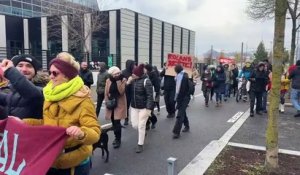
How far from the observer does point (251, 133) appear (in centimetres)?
822

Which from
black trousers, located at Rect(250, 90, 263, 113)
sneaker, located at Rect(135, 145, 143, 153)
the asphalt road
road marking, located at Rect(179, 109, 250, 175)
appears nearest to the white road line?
road marking, located at Rect(179, 109, 250, 175)

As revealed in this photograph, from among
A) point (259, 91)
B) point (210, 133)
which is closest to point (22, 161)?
point (210, 133)

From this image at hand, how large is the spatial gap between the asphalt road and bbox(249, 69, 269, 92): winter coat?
4.78 feet

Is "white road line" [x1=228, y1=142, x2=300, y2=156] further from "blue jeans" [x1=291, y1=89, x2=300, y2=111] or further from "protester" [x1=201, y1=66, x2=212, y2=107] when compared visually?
"protester" [x1=201, y1=66, x2=212, y2=107]

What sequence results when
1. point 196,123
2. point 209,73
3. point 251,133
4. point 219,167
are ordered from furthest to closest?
point 209,73
point 196,123
point 251,133
point 219,167

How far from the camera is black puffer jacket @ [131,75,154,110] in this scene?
6574 millimetres

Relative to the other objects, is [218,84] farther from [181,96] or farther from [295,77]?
[181,96]

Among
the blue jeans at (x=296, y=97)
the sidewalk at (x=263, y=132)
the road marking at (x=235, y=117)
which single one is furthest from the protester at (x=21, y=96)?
the blue jeans at (x=296, y=97)

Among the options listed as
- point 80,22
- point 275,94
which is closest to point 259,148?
point 275,94

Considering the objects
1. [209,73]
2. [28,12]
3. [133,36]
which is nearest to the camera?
[209,73]

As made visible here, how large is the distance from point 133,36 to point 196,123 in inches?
1145

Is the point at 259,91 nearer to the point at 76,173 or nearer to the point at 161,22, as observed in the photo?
the point at 76,173

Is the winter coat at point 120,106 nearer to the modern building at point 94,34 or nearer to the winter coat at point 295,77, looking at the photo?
the winter coat at point 295,77

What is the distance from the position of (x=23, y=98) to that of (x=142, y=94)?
3839 millimetres
